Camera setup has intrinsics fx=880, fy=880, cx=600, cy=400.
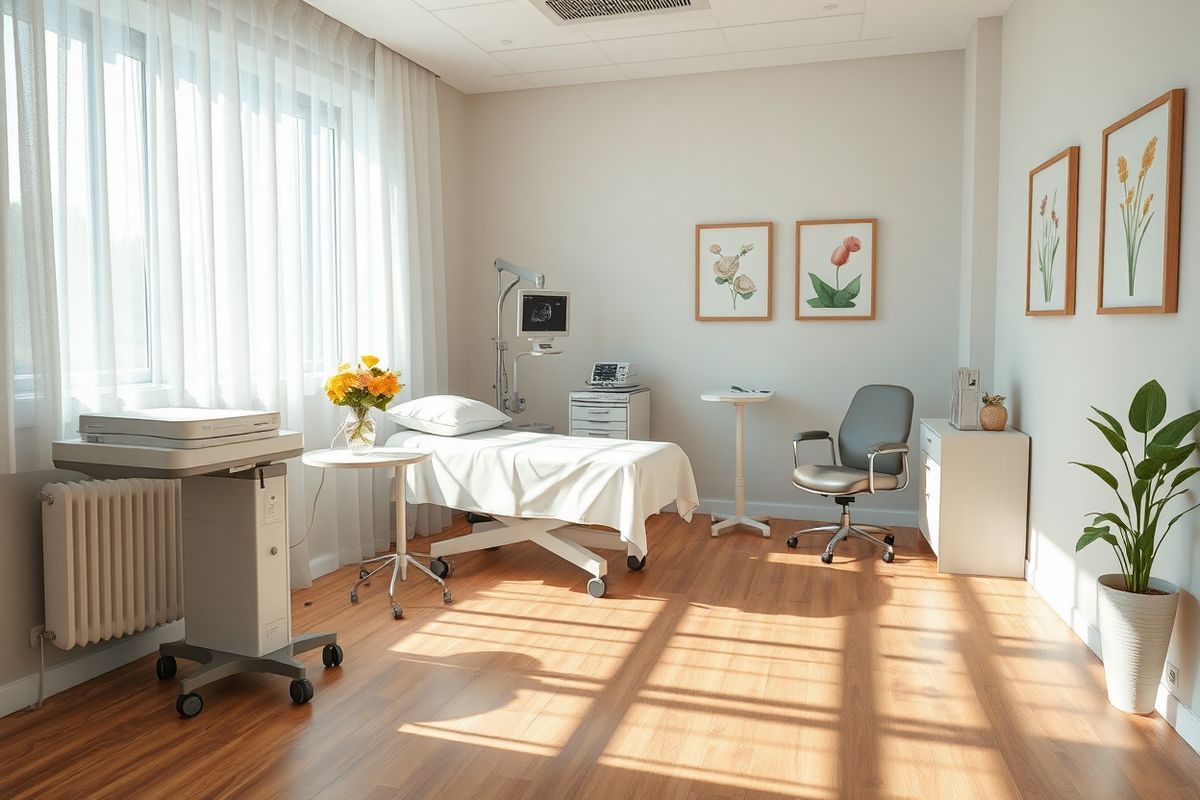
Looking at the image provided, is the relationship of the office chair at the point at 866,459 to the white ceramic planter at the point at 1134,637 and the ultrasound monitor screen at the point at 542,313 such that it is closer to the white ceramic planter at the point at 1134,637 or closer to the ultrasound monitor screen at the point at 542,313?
the ultrasound monitor screen at the point at 542,313

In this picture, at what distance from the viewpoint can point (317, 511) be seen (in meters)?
4.69

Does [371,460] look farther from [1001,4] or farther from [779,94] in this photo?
[1001,4]

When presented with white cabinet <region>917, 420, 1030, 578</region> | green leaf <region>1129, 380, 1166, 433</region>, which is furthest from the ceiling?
green leaf <region>1129, 380, 1166, 433</region>

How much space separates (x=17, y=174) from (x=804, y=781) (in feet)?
10.4

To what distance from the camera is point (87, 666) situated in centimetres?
323

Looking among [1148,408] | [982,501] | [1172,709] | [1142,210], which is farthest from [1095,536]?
[982,501]

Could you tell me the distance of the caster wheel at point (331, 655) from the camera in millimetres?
3334

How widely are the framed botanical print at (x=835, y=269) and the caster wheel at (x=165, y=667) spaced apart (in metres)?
4.16

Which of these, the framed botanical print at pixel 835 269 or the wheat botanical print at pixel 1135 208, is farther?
the framed botanical print at pixel 835 269

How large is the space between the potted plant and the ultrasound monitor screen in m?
3.54

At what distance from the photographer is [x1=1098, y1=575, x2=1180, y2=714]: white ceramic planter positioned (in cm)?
275

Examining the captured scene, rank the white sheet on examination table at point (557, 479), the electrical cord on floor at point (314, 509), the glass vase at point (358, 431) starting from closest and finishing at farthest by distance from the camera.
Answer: the glass vase at point (358, 431), the white sheet on examination table at point (557, 479), the electrical cord on floor at point (314, 509)

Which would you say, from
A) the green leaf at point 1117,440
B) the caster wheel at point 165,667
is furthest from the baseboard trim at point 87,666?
the green leaf at point 1117,440

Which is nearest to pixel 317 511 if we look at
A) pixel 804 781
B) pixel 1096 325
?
pixel 804 781
